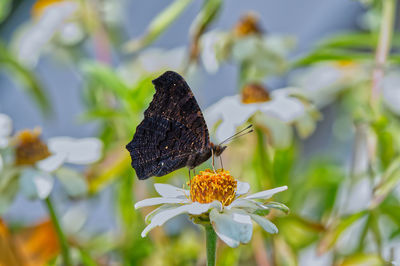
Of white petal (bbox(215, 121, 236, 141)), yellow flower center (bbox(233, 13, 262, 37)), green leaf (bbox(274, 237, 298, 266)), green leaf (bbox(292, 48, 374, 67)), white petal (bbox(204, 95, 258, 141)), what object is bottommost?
green leaf (bbox(274, 237, 298, 266))

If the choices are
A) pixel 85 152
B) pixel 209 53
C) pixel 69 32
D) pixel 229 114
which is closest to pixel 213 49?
pixel 209 53

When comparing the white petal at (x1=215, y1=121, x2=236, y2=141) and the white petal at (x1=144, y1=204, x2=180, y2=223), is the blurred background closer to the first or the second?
the white petal at (x1=215, y1=121, x2=236, y2=141)

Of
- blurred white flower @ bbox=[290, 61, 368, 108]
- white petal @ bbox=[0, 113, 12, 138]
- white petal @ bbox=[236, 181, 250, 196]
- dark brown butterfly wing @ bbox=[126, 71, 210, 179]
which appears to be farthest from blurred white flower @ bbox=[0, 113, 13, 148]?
blurred white flower @ bbox=[290, 61, 368, 108]

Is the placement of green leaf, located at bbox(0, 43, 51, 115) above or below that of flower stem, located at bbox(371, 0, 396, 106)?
above

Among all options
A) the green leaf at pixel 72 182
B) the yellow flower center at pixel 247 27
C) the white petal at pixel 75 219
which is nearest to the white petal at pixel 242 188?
the green leaf at pixel 72 182

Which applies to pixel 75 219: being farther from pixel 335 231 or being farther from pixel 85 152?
pixel 335 231

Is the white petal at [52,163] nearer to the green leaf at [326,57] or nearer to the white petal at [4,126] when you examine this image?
the white petal at [4,126]

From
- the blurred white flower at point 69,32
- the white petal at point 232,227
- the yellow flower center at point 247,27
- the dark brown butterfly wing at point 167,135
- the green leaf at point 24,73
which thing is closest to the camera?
the white petal at point 232,227
